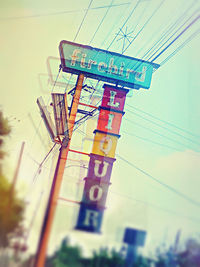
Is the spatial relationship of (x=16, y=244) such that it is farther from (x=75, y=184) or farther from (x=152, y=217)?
(x=152, y=217)

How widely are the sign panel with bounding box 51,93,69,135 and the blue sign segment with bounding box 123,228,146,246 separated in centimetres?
139

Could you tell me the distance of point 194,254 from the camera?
2.41 m

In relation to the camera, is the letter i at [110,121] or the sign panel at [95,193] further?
the letter i at [110,121]

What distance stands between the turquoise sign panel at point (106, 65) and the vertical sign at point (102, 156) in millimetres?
165

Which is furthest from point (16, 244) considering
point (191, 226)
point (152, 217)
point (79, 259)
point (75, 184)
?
point (191, 226)

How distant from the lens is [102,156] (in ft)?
10.5

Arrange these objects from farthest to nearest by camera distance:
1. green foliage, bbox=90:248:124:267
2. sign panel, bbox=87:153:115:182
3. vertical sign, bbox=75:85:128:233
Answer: sign panel, bbox=87:153:115:182 → vertical sign, bbox=75:85:128:233 → green foliage, bbox=90:248:124:267

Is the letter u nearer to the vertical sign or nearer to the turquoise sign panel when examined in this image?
the vertical sign

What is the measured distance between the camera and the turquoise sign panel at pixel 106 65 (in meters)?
3.06

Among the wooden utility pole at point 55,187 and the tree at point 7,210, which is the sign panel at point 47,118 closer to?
the wooden utility pole at point 55,187

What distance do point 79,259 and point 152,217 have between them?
708 mm

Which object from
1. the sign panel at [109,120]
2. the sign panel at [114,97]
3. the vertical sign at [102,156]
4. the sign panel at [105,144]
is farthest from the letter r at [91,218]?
the sign panel at [114,97]

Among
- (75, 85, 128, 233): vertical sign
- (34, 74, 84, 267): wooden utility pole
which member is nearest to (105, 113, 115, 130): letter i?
(75, 85, 128, 233): vertical sign

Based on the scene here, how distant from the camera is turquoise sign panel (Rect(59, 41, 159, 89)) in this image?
306cm
